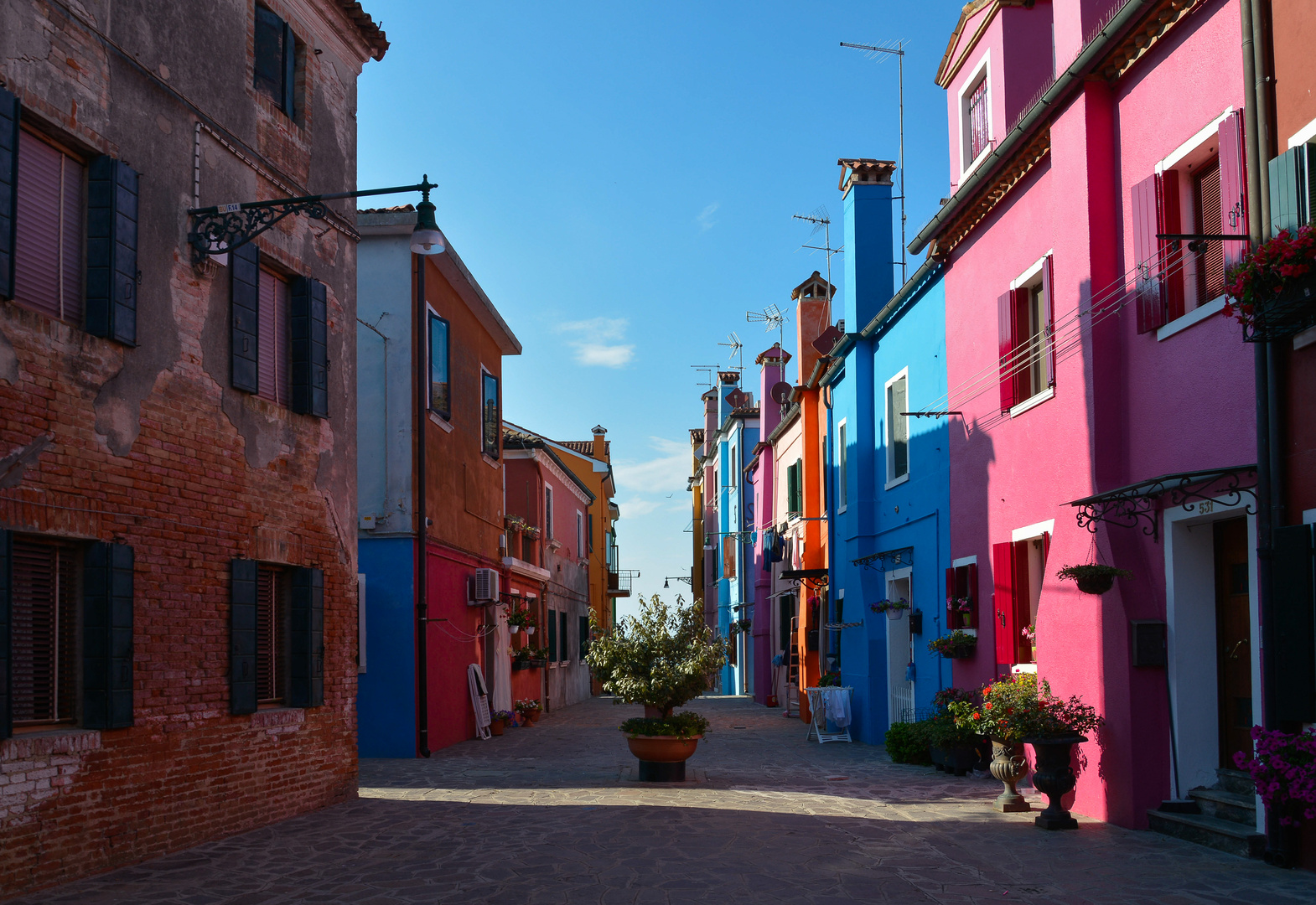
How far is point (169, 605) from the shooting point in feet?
29.1

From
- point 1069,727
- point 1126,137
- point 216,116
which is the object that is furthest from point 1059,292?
point 216,116

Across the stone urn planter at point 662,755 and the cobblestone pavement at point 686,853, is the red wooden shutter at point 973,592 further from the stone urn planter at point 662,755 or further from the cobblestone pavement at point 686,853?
the stone urn planter at point 662,755

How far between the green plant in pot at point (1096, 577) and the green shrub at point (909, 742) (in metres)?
5.38

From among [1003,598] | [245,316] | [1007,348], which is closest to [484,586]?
[1003,598]

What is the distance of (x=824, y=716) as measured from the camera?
18.9m

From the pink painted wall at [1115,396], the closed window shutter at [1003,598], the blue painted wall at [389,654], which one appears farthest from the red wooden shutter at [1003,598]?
the blue painted wall at [389,654]

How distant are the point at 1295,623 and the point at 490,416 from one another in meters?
16.4

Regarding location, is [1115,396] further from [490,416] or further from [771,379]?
[771,379]

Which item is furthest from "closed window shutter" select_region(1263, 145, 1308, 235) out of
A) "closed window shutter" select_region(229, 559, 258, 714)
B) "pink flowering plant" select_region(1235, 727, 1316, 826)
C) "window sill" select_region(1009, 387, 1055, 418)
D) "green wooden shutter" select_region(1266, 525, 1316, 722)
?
"closed window shutter" select_region(229, 559, 258, 714)

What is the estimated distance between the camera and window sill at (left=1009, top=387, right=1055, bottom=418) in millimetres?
11375

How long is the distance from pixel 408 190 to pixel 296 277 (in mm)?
2627

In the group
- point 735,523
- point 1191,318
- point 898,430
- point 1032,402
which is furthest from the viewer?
point 735,523

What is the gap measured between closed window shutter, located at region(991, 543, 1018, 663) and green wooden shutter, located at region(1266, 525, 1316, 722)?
4799 mm

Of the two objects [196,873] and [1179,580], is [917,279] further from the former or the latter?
[196,873]
